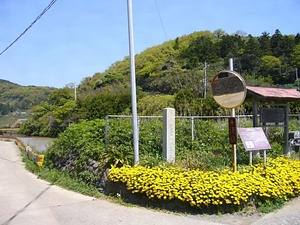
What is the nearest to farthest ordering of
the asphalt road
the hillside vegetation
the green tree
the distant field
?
1. the asphalt road
2. the hillside vegetation
3. the green tree
4. the distant field

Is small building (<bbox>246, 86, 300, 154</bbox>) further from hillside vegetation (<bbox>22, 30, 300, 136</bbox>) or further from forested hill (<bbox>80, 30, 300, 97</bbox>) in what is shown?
forested hill (<bbox>80, 30, 300, 97</bbox>)

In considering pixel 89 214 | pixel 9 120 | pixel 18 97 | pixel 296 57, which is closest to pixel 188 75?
pixel 296 57

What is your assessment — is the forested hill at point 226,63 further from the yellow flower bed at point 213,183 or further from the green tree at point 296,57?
the yellow flower bed at point 213,183

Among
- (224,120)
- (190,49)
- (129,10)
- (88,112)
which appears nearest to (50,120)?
(88,112)

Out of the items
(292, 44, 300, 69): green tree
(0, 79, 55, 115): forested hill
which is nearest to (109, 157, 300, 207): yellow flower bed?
(292, 44, 300, 69): green tree

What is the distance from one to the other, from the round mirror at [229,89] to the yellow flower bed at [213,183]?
4.45 ft

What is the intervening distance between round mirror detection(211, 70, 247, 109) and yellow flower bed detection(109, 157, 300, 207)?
1.36 meters

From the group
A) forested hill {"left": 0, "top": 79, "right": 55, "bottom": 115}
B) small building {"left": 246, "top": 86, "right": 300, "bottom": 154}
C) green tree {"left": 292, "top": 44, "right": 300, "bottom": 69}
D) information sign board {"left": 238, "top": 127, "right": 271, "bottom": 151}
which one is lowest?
information sign board {"left": 238, "top": 127, "right": 271, "bottom": 151}

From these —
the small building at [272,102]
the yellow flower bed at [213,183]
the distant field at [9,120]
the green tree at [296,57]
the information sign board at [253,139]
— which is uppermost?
the green tree at [296,57]

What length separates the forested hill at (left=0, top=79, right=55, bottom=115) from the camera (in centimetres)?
8334

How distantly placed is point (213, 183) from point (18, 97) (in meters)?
93.4

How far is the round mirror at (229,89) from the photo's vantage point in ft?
21.0

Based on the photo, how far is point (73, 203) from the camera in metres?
6.50

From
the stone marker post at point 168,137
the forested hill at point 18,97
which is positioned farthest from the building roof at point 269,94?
the forested hill at point 18,97
